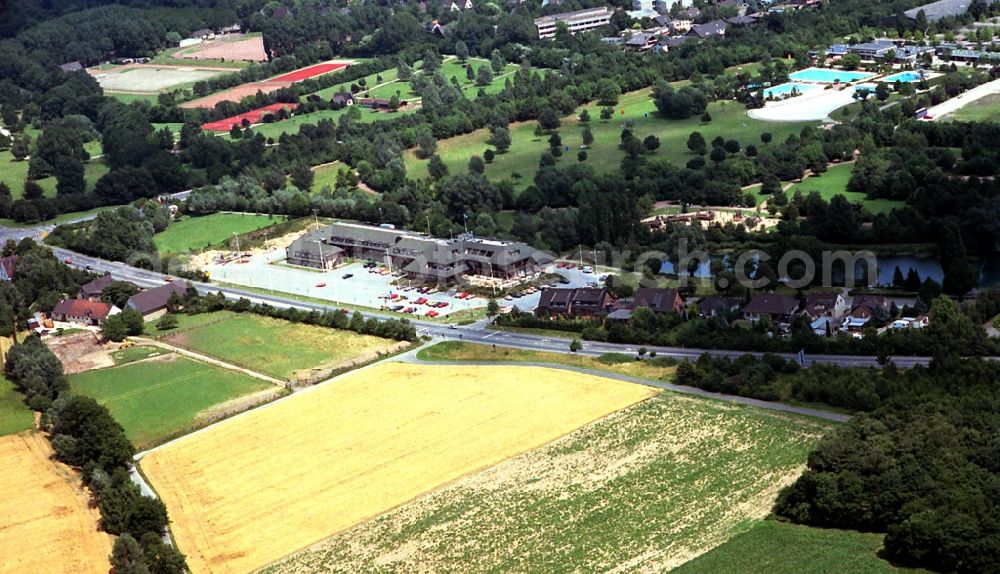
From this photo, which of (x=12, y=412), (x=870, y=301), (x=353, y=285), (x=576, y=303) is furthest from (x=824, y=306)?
(x=12, y=412)

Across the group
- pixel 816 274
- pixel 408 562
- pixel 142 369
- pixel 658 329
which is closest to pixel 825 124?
pixel 816 274

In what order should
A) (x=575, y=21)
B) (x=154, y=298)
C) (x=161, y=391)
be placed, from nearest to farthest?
(x=161, y=391)
(x=154, y=298)
(x=575, y=21)

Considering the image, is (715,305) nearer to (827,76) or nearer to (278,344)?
(278,344)

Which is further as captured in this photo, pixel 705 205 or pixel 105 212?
pixel 105 212

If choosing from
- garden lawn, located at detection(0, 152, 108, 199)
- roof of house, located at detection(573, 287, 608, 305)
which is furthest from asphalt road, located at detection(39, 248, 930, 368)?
garden lawn, located at detection(0, 152, 108, 199)

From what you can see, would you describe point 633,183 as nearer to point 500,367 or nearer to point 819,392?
point 500,367

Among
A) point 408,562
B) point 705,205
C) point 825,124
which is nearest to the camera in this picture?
point 408,562

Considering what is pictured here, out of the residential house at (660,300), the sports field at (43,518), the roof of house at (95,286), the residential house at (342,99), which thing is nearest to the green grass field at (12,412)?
the sports field at (43,518)
